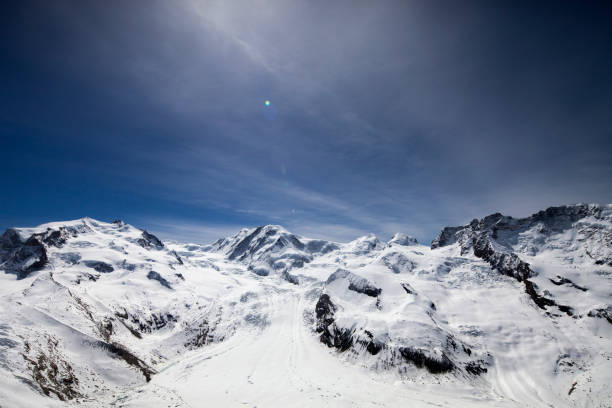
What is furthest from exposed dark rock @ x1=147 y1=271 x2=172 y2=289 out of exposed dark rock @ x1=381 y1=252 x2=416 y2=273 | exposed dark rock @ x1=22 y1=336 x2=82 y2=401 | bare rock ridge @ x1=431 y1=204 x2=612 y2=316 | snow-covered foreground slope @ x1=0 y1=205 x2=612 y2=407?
bare rock ridge @ x1=431 y1=204 x2=612 y2=316

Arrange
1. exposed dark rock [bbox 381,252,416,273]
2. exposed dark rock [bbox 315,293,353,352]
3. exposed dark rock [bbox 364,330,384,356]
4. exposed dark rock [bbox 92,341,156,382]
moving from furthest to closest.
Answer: exposed dark rock [bbox 381,252,416,273], exposed dark rock [bbox 315,293,353,352], exposed dark rock [bbox 364,330,384,356], exposed dark rock [bbox 92,341,156,382]

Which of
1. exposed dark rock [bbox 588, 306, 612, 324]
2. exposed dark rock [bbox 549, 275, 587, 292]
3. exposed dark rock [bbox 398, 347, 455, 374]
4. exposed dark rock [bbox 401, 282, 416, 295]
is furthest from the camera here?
exposed dark rock [bbox 401, 282, 416, 295]

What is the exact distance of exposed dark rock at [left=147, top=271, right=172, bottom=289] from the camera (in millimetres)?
119825

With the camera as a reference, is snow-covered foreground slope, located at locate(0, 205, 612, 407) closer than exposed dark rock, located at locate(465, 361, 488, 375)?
Yes

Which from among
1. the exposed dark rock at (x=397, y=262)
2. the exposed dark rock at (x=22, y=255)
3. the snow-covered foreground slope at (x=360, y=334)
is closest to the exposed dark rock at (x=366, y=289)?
the snow-covered foreground slope at (x=360, y=334)

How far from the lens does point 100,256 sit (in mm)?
132000

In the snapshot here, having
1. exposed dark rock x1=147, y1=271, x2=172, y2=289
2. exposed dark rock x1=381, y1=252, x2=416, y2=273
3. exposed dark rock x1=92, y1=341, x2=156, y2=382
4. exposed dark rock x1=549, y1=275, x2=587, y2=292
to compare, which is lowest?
exposed dark rock x1=92, y1=341, x2=156, y2=382

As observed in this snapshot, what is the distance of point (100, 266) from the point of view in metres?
122

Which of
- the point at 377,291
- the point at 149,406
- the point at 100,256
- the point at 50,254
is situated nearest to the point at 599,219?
the point at 377,291

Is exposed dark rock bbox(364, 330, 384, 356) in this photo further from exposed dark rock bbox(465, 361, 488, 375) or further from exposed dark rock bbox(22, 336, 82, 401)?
exposed dark rock bbox(22, 336, 82, 401)

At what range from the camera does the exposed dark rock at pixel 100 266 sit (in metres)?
121

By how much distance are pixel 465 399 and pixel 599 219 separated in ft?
270

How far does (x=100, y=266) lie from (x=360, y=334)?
124m

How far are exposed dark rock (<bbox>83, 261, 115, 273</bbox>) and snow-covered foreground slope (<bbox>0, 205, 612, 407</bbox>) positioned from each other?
0.81 m
